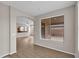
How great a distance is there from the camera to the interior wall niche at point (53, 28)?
195 inches

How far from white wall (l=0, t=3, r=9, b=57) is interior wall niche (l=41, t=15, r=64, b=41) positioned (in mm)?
2872

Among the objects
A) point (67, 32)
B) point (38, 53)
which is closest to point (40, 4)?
point (67, 32)

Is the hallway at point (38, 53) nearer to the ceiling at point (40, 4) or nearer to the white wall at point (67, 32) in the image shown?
the white wall at point (67, 32)

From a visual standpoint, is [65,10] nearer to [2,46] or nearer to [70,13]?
[70,13]

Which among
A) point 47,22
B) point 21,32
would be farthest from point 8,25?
point 21,32

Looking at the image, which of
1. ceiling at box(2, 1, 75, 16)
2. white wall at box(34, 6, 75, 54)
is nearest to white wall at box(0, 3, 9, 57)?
ceiling at box(2, 1, 75, 16)

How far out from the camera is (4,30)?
3.86 metres

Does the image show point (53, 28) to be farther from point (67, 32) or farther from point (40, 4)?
point (40, 4)

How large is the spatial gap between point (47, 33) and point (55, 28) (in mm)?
848

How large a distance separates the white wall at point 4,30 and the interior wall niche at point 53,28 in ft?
9.42

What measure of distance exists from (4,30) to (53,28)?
10.2 ft

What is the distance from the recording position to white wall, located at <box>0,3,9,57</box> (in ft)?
12.2

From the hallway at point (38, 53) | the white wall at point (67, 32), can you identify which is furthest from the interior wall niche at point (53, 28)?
the hallway at point (38, 53)

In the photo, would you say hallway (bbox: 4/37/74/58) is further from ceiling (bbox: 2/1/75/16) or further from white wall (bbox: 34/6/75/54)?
ceiling (bbox: 2/1/75/16)
